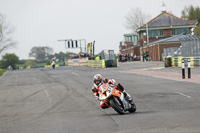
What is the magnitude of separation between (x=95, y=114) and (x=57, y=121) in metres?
1.36

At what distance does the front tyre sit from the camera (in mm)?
9812

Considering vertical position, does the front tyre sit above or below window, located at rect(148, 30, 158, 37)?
below

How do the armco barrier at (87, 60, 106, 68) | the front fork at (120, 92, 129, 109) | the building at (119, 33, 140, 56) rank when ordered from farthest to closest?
the building at (119, 33, 140, 56), the armco barrier at (87, 60, 106, 68), the front fork at (120, 92, 129, 109)

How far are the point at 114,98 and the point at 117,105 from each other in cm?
21

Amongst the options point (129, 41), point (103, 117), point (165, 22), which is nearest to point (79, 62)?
point (165, 22)

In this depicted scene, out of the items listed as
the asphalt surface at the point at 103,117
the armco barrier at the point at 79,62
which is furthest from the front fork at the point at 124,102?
the armco barrier at the point at 79,62

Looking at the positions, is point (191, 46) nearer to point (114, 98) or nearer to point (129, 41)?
point (114, 98)

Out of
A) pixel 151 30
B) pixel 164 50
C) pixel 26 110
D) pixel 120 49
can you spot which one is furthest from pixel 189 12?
pixel 26 110

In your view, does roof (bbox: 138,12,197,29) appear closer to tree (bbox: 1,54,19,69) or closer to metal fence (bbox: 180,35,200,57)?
metal fence (bbox: 180,35,200,57)

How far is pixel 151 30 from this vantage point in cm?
8031

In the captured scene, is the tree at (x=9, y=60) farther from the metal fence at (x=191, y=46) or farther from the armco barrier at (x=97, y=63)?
the metal fence at (x=191, y=46)

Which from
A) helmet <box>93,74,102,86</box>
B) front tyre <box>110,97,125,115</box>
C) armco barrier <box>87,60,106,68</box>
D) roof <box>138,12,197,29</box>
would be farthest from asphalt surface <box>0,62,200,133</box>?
roof <box>138,12,197,29</box>

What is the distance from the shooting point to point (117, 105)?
992cm

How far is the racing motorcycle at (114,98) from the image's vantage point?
986 cm
